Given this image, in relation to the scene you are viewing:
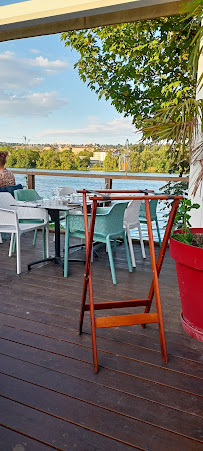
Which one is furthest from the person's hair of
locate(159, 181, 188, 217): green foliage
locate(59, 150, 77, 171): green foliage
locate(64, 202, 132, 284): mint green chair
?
locate(159, 181, 188, 217): green foliage

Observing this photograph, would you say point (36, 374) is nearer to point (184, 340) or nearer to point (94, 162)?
point (184, 340)

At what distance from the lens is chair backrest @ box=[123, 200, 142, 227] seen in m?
4.31

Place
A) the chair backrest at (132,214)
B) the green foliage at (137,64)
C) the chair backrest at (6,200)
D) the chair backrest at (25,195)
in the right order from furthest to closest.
Result: the green foliage at (137,64) → the chair backrest at (25,195) → the chair backrest at (6,200) → the chair backrest at (132,214)

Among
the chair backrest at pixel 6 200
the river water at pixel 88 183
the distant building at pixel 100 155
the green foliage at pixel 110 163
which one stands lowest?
the chair backrest at pixel 6 200

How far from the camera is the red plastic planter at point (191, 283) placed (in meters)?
2.38

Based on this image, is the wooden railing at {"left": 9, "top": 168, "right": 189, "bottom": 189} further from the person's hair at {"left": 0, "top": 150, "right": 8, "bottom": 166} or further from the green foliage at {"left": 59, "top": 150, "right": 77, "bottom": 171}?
the person's hair at {"left": 0, "top": 150, "right": 8, "bottom": 166}

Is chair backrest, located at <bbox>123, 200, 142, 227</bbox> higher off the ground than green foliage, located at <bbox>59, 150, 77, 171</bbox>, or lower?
lower

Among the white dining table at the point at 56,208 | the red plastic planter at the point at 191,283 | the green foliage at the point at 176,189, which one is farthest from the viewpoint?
the green foliage at the point at 176,189

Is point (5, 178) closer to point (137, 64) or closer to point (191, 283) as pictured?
point (137, 64)

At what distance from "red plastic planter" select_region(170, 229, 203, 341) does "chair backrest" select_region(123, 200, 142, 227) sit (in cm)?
172

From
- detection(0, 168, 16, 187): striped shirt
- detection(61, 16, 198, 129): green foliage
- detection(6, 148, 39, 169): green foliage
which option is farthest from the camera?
detection(6, 148, 39, 169): green foliage

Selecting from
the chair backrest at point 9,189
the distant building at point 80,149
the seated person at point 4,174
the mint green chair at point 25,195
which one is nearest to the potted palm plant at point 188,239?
the mint green chair at point 25,195

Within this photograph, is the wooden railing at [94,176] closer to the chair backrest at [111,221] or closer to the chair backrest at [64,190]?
the chair backrest at [64,190]

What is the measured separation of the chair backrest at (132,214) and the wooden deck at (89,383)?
1.26 m
